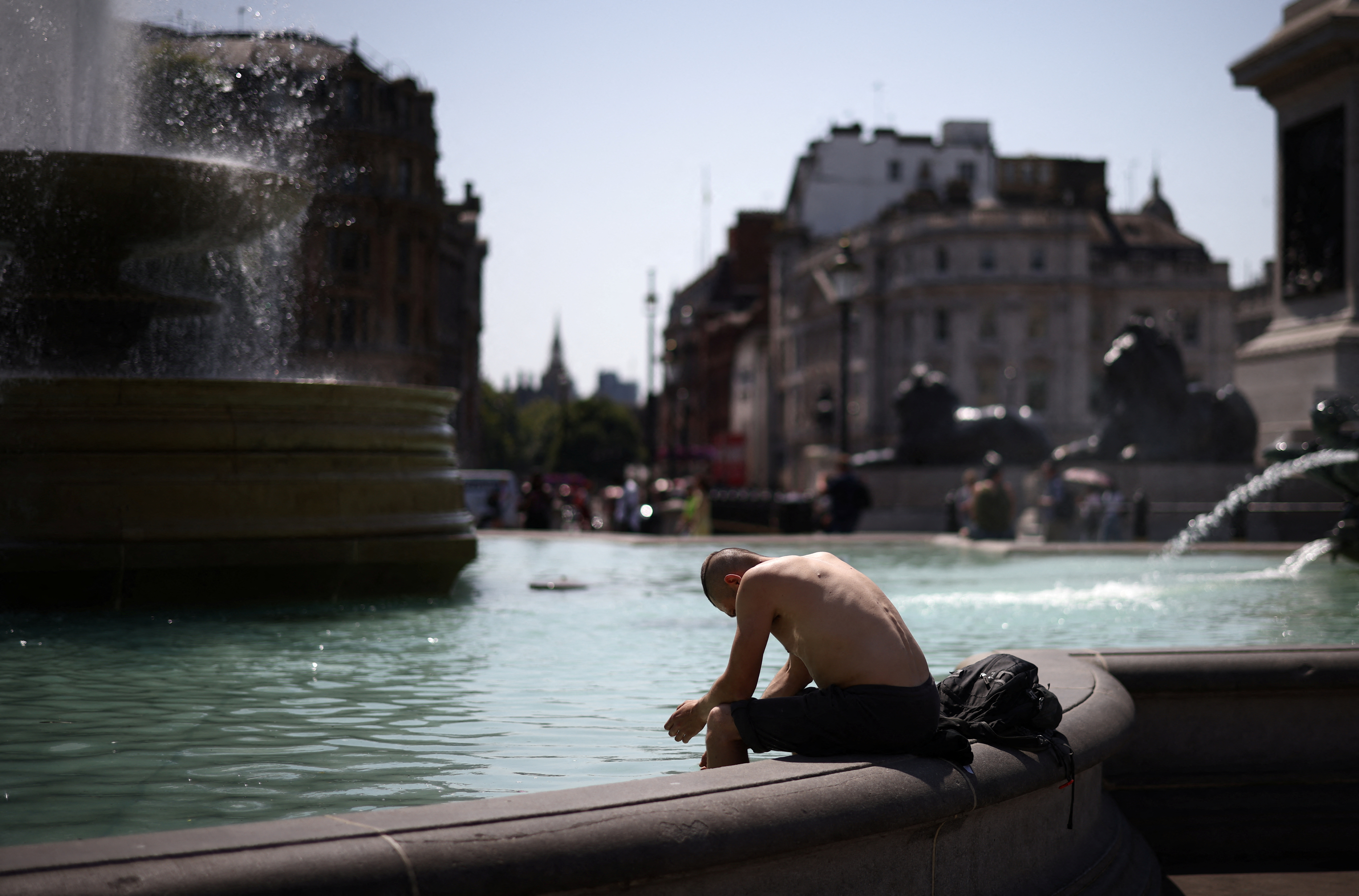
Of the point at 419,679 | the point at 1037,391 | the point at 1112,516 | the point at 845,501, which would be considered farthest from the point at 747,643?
the point at 1037,391

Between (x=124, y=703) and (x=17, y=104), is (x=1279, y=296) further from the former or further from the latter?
(x=124, y=703)

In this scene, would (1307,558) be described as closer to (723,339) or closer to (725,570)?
(725,570)

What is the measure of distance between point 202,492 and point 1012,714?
5.75 metres

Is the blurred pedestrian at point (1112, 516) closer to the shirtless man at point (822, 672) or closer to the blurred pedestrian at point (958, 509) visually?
the blurred pedestrian at point (958, 509)

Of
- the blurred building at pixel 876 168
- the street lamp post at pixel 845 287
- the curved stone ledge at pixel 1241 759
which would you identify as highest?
the blurred building at pixel 876 168

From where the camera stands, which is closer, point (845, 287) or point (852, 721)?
point (852, 721)

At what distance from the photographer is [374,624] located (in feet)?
27.3

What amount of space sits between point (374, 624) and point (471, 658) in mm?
1342

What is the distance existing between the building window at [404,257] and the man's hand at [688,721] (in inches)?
2484

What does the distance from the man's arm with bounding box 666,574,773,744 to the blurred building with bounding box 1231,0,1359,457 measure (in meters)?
16.6

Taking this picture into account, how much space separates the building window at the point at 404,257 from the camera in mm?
66000

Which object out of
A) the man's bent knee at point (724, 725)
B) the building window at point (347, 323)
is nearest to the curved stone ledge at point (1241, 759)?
the man's bent knee at point (724, 725)

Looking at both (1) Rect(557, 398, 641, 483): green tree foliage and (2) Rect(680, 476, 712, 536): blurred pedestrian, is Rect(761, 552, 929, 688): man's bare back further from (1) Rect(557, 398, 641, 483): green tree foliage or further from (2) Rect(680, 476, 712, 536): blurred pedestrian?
(1) Rect(557, 398, 641, 483): green tree foliage

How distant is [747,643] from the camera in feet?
13.5
